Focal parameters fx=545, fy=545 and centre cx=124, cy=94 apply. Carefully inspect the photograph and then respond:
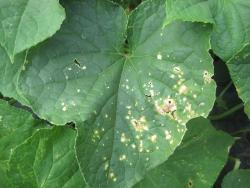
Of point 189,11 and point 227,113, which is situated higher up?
point 189,11

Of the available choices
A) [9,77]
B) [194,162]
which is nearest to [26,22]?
[9,77]

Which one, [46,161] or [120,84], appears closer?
[120,84]

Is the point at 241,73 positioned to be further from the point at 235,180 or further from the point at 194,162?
the point at 235,180

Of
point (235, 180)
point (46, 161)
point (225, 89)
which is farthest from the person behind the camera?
point (225, 89)

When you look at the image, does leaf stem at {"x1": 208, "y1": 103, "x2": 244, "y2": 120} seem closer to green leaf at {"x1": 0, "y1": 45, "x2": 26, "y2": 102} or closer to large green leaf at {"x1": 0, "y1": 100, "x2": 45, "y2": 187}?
large green leaf at {"x1": 0, "y1": 100, "x2": 45, "y2": 187}

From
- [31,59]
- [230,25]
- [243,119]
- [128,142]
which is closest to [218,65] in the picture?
[243,119]

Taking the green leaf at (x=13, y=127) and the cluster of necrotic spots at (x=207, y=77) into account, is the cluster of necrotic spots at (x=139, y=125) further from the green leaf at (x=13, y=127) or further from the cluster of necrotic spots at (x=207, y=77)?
the green leaf at (x=13, y=127)
